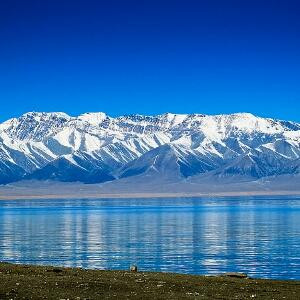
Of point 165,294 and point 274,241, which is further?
point 274,241

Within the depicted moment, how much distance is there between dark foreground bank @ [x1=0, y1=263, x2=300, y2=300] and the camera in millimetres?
34656

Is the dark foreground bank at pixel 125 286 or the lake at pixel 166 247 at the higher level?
the dark foreground bank at pixel 125 286

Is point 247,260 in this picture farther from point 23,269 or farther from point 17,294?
point 17,294

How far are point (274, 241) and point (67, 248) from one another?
28753 mm

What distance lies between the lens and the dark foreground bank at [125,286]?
114ft

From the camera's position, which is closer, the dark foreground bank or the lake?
the dark foreground bank

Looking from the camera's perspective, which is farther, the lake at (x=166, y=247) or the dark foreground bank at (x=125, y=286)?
the lake at (x=166, y=247)

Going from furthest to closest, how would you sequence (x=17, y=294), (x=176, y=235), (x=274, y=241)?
(x=176, y=235) < (x=274, y=241) < (x=17, y=294)

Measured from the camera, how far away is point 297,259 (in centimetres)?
7312

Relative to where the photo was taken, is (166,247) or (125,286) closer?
(125,286)

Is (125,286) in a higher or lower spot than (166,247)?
higher

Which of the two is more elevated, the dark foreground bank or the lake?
the dark foreground bank

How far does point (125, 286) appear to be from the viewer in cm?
3825

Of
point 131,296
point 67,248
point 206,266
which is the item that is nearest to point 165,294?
point 131,296
